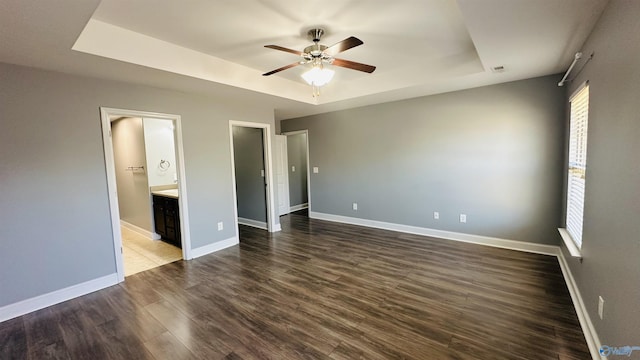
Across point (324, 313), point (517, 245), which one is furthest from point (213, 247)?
point (517, 245)

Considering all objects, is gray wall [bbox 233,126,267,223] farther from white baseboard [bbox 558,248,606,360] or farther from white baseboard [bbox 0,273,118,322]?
white baseboard [bbox 558,248,606,360]

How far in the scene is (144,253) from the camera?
4227 mm

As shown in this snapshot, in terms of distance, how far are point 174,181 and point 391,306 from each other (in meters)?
4.63

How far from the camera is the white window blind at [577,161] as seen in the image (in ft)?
8.30

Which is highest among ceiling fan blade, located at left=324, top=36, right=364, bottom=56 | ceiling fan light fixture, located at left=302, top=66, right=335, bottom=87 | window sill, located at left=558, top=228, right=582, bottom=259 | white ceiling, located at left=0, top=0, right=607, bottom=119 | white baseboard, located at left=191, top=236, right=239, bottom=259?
white ceiling, located at left=0, top=0, right=607, bottom=119

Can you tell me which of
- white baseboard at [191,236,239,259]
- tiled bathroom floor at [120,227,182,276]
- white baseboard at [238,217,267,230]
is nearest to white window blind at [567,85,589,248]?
white baseboard at [191,236,239,259]

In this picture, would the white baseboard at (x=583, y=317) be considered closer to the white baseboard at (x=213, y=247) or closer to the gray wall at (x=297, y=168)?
the white baseboard at (x=213, y=247)

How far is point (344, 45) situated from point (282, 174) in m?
4.64

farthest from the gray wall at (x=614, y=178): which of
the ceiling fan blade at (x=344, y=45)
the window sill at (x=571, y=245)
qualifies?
the ceiling fan blade at (x=344, y=45)

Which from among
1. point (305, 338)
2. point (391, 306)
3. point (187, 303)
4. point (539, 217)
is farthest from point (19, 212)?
point (539, 217)

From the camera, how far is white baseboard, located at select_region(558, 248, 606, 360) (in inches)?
73.5

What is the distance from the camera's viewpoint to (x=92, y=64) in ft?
8.52

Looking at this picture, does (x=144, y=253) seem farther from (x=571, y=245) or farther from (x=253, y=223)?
(x=571, y=245)

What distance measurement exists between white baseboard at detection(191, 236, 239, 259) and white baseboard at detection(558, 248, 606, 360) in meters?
4.29
